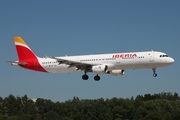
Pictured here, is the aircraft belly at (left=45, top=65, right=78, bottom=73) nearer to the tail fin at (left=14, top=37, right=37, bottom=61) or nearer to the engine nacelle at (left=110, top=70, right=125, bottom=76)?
the tail fin at (left=14, top=37, right=37, bottom=61)

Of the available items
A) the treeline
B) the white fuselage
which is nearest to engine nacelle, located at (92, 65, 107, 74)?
the white fuselage

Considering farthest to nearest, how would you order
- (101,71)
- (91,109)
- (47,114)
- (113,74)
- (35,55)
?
(91,109) < (47,114) < (35,55) < (113,74) < (101,71)

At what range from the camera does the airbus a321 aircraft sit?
84500 mm

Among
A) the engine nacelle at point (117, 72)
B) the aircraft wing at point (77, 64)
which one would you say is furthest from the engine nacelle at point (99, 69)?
the engine nacelle at point (117, 72)

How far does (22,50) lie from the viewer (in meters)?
102

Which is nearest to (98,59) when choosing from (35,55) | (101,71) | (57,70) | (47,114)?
(101,71)

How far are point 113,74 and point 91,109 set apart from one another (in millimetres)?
103346

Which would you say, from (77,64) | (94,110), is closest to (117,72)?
(77,64)

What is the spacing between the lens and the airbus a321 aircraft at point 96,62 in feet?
277

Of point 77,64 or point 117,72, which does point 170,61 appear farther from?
point 77,64

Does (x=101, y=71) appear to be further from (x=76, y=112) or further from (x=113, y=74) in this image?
(x=76, y=112)

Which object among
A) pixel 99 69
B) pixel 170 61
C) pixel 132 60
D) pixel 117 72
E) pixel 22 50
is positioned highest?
pixel 22 50

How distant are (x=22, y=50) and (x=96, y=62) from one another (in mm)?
20582

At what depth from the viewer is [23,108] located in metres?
200
